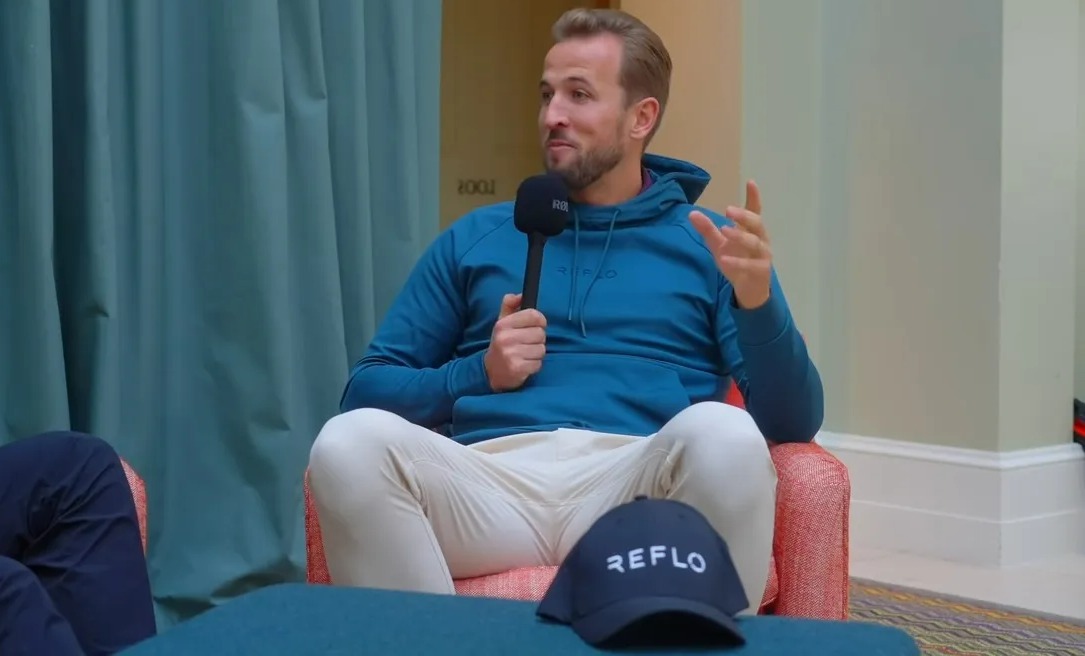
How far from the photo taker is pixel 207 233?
7.61 feet

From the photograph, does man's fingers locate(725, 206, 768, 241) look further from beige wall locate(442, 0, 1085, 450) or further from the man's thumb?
beige wall locate(442, 0, 1085, 450)

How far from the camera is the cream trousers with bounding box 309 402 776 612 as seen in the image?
1.40 meters

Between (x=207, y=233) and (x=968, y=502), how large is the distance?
1.82 m

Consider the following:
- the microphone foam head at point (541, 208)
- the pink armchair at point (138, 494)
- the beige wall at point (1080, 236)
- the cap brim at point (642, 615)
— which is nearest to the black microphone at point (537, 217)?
the microphone foam head at point (541, 208)

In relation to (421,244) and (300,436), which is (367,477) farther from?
(421,244)

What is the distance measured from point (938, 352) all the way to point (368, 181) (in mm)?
1444

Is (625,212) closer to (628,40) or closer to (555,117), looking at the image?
(555,117)

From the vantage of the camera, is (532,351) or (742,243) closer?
(742,243)

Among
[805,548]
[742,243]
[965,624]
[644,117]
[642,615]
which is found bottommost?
[965,624]

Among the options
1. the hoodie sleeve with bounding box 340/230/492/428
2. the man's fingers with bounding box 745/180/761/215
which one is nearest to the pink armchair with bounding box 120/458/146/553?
the hoodie sleeve with bounding box 340/230/492/428

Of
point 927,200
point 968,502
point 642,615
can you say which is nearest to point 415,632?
point 642,615

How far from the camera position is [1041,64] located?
3014 millimetres

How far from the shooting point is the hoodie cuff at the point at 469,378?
1669mm

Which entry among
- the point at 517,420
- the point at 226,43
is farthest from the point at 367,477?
the point at 226,43
